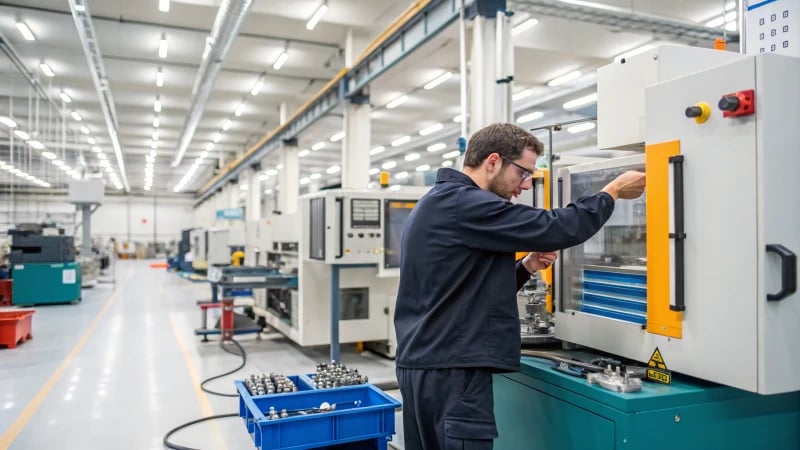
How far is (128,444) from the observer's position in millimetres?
3518

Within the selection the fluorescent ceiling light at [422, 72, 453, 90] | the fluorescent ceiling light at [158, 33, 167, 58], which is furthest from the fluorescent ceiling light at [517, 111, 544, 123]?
the fluorescent ceiling light at [158, 33, 167, 58]

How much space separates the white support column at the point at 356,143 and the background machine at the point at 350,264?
2722 mm

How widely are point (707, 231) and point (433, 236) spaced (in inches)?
31.4

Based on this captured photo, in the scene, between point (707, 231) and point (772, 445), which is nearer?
point (707, 231)

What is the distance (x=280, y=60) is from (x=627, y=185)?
28.8 ft

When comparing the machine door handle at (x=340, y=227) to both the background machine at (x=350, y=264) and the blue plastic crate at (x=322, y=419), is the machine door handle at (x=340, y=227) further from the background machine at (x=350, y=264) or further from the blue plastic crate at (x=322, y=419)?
the blue plastic crate at (x=322, y=419)

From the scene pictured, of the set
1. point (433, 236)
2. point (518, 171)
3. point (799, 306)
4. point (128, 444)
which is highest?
point (518, 171)

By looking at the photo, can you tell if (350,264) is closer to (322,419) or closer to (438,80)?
(322,419)

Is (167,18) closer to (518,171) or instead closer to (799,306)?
(518,171)

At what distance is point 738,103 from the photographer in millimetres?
1490

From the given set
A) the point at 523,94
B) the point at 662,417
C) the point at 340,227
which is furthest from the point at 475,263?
the point at 523,94

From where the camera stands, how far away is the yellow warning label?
66.6 inches

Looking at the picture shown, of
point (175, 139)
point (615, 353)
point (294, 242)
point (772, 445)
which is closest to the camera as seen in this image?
point (772, 445)

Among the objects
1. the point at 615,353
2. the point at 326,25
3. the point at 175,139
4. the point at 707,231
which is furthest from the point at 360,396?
the point at 175,139
